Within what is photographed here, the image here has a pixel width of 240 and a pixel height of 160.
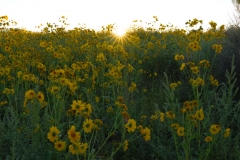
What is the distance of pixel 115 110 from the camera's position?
3.02 meters

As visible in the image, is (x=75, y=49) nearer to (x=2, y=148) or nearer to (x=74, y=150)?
(x=2, y=148)

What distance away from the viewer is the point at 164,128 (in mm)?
2836

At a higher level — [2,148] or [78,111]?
[78,111]

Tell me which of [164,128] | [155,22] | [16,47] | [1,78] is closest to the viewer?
[164,128]

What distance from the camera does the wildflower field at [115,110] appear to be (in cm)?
202

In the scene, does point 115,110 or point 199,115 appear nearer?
point 199,115

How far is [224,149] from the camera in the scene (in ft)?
7.34

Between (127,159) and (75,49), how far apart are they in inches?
117

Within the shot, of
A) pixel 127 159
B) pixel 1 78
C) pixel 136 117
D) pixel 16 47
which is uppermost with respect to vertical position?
pixel 16 47

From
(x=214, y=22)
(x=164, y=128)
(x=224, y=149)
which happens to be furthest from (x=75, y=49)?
(x=224, y=149)

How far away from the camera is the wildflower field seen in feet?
6.64

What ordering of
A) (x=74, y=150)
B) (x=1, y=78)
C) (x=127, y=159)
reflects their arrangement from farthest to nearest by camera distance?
(x=1, y=78)
(x=127, y=159)
(x=74, y=150)

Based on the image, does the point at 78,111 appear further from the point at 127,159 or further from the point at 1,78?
the point at 1,78

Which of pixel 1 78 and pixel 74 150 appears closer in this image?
pixel 74 150
